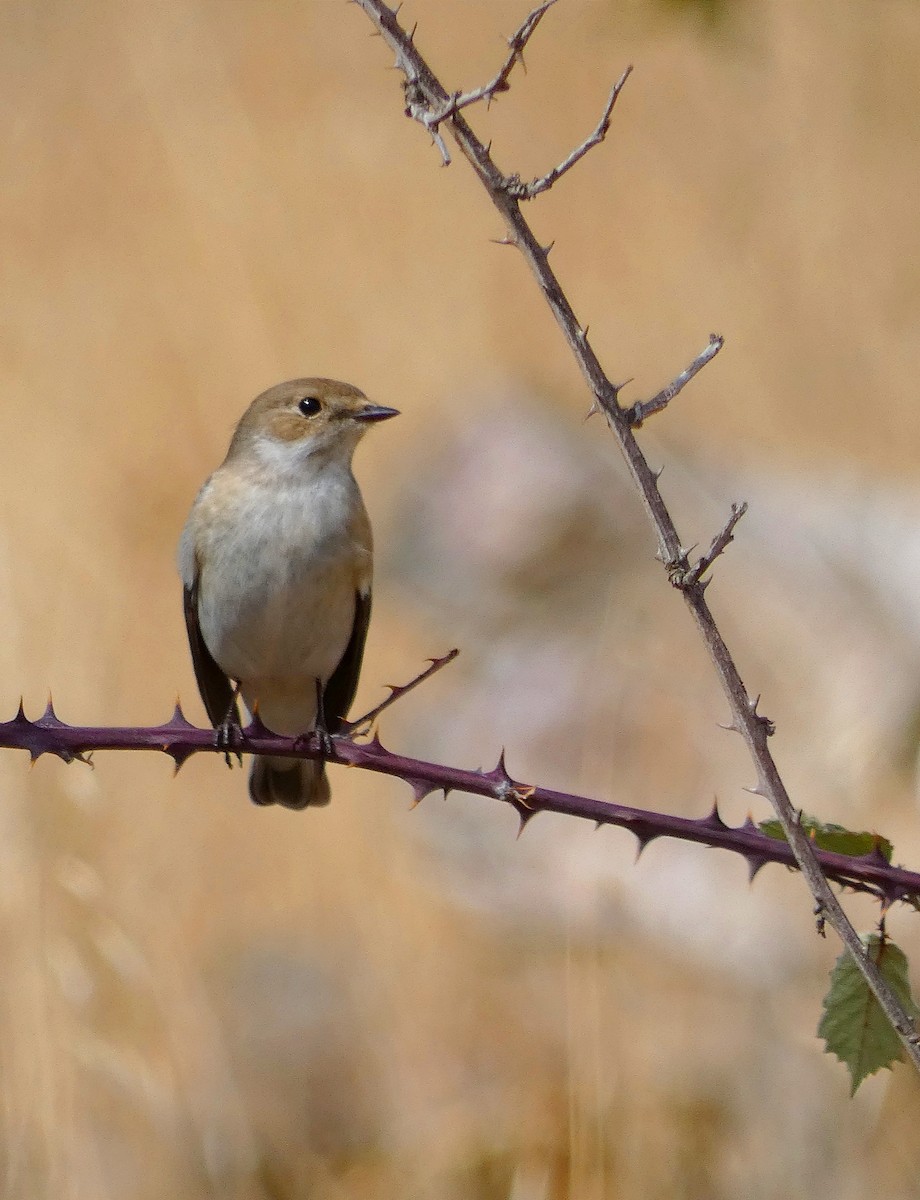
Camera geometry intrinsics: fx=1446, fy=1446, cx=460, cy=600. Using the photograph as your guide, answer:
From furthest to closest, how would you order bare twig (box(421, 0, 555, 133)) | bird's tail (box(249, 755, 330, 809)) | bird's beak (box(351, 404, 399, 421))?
1. bird's tail (box(249, 755, 330, 809))
2. bird's beak (box(351, 404, 399, 421))
3. bare twig (box(421, 0, 555, 133))

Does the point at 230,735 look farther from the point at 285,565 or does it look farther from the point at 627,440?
the point at 627,440

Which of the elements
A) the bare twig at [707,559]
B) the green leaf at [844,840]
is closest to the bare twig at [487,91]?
the bare twig at [707,559]

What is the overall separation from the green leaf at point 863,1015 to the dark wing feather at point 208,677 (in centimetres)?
242

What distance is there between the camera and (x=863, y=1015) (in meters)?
1.66

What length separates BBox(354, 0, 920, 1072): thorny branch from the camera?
144 cm

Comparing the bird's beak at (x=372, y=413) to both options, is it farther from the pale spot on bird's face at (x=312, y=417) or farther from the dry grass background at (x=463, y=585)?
the dry grass background at (x=463, y=585)

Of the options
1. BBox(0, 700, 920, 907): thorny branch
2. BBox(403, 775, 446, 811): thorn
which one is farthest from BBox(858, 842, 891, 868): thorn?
BBox(403, 775, 446, 811): thorn

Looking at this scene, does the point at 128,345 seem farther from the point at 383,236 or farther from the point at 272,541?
the point at 272,541

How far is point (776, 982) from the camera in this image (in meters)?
4.82

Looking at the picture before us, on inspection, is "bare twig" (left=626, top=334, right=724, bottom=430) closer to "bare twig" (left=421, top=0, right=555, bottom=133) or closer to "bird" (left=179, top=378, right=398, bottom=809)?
"bare twig" (left=421, top=0, right=555, bottom=133)

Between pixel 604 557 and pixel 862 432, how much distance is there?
10.3 feet

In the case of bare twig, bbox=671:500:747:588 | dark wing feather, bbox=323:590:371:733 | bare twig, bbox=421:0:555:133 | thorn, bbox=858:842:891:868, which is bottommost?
thorn, bbox=858:842:891:868

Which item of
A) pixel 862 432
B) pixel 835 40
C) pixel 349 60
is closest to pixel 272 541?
pixel 862 432

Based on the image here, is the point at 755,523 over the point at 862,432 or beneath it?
beneath
